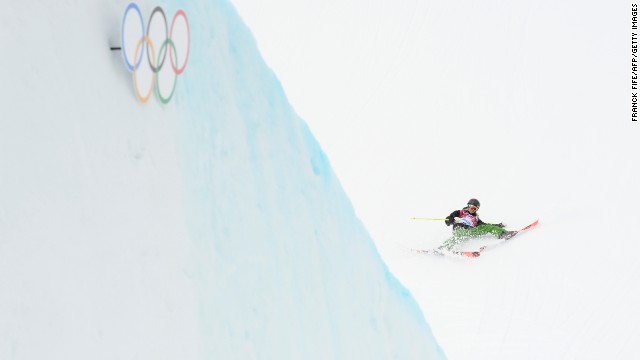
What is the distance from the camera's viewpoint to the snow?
6965mm

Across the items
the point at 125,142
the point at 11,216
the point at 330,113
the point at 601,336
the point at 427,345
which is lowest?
the point at 601,336

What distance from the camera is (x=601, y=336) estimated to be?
16.5ft

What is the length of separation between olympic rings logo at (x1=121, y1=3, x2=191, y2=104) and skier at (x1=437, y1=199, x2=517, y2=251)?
5781 mm

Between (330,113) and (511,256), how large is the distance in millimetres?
4567

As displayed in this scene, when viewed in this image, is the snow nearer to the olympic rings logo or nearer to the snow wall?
the snow wall

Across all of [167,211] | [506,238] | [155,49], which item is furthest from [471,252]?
[155,49]

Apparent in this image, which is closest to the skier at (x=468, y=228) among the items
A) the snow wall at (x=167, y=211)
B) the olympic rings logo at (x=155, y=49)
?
the snow wall at (x=167, y=211)

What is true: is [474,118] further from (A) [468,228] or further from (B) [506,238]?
(B) [506,238]

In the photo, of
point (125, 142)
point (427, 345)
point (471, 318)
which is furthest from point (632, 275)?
point (125, 142)

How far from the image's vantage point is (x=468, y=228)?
735 centimetres

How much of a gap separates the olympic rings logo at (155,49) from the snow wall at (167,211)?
1.2 inches

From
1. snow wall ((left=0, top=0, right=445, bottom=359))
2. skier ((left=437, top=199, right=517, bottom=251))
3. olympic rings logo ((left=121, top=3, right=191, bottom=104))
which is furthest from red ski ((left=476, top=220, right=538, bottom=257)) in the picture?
olympic rings logo ((left=121, top=3, right=191, bottom=104))

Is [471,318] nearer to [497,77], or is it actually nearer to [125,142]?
[125,142]

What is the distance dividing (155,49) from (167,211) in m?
0.36
